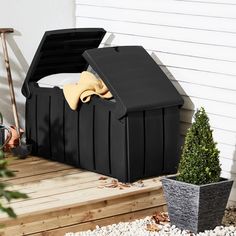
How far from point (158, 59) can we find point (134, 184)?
2.90 ft

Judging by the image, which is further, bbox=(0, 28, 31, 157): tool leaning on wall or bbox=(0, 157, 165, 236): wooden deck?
bbox=(0, 28, 31, 157): tool leaning on wall

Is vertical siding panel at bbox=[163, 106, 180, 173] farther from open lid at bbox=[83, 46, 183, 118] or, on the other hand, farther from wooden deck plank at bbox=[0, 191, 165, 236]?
wooden deck plank at bbox=[0, 191, 165, 236]

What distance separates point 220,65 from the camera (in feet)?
11.6

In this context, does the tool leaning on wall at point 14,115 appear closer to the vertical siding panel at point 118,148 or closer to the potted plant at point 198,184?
the vertical siding panel at point 118,148

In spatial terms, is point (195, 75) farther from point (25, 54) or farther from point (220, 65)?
point (25, 54)

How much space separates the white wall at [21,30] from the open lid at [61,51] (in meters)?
0.22

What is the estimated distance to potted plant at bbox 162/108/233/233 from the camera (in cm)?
302

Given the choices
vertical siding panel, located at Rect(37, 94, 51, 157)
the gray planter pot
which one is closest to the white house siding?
the gray planter pot

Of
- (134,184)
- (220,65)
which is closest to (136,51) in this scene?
(220,65)

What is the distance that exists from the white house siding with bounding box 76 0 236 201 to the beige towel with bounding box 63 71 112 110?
1.74 ft

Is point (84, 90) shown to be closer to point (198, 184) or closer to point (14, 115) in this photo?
point (14, 115)

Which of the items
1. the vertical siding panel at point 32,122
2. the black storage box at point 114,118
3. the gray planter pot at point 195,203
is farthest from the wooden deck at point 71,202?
the vertical siding panel at point 32,122

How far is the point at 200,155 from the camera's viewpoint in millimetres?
3018

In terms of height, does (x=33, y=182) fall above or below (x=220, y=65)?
below
